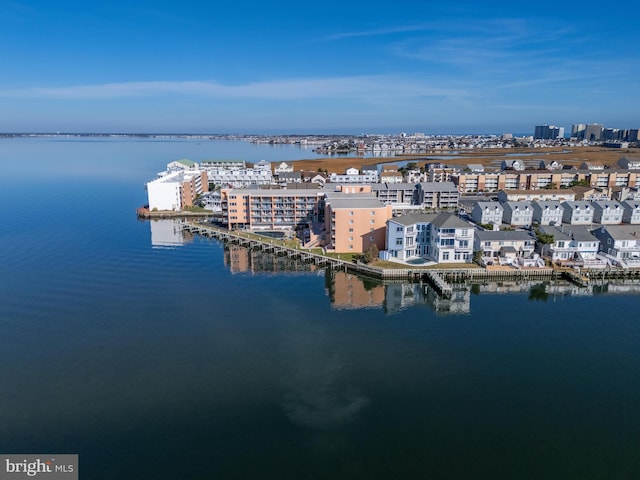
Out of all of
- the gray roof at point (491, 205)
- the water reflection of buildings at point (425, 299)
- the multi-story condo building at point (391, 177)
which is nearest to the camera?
the water reflection of buildings at point (425, 299)

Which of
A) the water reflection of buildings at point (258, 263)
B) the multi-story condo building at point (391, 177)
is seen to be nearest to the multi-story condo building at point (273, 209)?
the water reflection of buildings at point (258, 263)

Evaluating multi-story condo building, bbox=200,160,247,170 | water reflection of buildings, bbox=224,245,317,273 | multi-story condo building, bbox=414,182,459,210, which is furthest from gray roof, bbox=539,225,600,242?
multi-story condo building, bbox=200,160,247,170

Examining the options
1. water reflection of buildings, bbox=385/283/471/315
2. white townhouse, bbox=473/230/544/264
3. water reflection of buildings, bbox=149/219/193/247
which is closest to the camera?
water reflection of buildings, bbox=385/283/471/315

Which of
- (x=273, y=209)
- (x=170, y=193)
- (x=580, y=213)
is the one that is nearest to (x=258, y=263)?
(x=273, y=209)

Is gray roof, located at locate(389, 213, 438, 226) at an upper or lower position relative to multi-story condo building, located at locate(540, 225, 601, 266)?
upper

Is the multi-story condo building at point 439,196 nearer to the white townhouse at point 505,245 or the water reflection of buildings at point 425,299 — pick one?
the white townhouse at point 505,245

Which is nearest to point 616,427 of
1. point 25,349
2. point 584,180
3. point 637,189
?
point 25,349

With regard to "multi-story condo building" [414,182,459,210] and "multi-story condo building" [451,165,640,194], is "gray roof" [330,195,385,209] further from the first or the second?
"multi-story condo building" [451,165,640,194]
